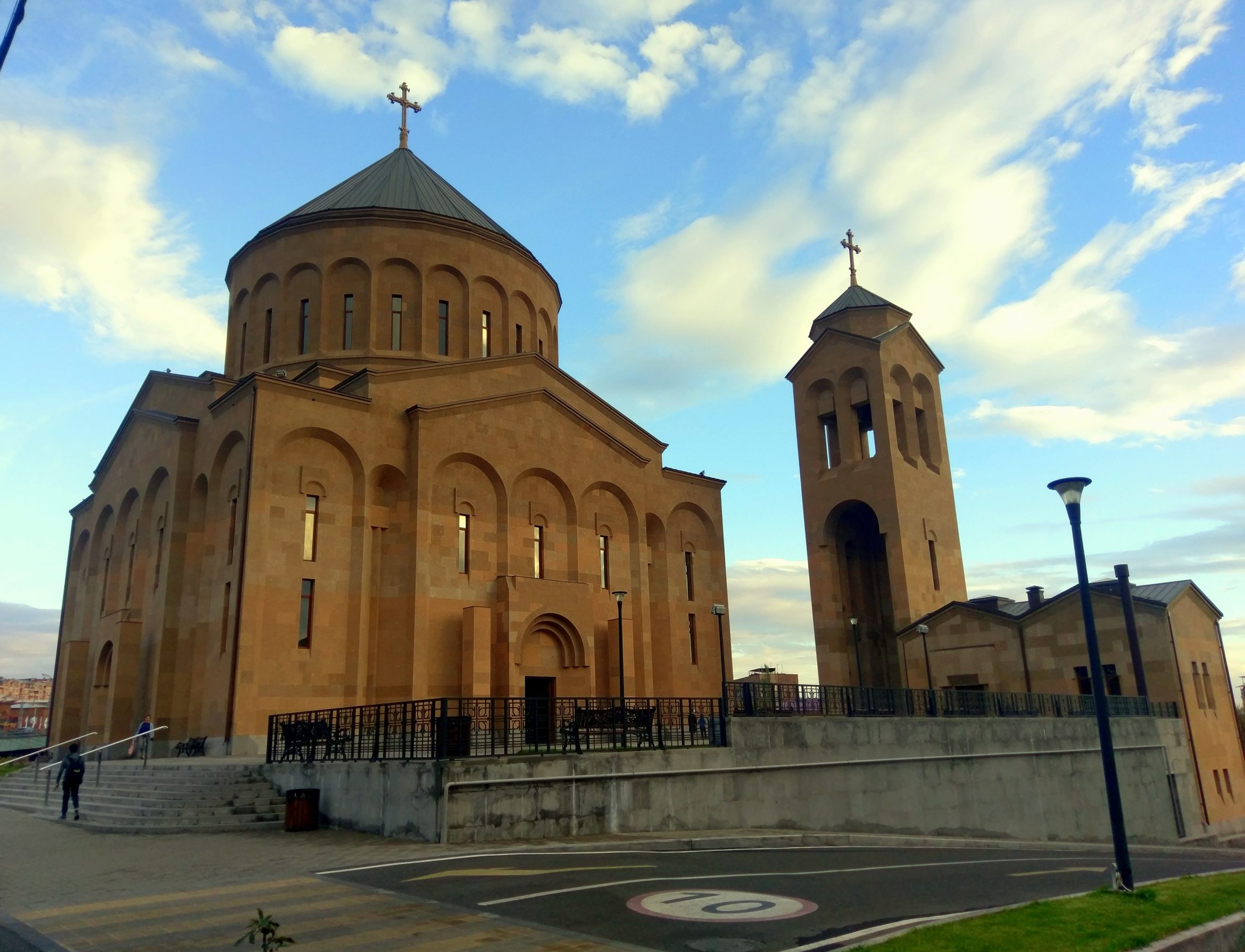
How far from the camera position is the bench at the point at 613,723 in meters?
16.9

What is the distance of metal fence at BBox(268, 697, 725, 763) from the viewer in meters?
15.1

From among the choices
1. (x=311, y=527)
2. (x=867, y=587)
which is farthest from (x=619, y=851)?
(x=867, y=587)

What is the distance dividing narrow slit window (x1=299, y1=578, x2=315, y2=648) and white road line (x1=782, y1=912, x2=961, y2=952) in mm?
19785

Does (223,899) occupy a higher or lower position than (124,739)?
lower

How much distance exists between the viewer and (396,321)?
3353 cm

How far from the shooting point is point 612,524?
105 ft

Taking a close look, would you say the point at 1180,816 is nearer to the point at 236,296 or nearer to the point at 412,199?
the point at 412,199

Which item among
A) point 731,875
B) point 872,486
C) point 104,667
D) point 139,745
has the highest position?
point 872,486

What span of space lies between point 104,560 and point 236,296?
11285 mm

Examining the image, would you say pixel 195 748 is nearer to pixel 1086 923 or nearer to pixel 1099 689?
pixel 1099 689

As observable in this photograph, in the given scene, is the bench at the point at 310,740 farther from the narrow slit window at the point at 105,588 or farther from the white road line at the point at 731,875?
the narrow slit window at the point at 105,588

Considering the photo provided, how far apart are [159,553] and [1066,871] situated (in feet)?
87.1

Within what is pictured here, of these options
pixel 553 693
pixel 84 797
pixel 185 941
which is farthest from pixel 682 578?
pixel 185 941

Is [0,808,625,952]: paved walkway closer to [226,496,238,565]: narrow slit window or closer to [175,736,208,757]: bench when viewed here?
[175,736,208,757]: bench
